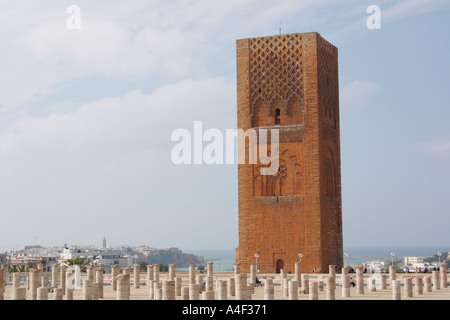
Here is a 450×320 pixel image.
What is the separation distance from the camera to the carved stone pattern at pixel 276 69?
127ft

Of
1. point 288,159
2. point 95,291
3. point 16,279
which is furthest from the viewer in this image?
point 288,159

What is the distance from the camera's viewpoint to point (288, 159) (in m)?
38.3

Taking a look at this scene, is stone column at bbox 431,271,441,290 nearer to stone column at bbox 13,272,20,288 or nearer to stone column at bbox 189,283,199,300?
stone column at bbox 189,283,199,300

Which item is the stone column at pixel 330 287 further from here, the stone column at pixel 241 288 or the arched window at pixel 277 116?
the arched window at pixel 277 116

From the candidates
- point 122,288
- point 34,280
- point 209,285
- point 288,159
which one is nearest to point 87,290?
point 122,288

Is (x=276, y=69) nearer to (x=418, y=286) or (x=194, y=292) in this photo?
(x=418, y=286)

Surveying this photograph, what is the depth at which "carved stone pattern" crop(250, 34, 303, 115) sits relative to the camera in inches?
1523

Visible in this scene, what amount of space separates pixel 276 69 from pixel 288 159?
442 cm

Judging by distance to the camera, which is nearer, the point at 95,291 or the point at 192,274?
the point at 95,291

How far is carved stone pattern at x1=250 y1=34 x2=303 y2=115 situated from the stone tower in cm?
5

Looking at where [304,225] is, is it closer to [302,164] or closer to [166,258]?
[302,164]

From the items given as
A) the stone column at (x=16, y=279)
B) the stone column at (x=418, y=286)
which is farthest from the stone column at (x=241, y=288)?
the stone column at (x=16, y=279)

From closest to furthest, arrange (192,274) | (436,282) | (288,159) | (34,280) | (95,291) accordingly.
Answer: (95,291) → (34,280) → (436,282) → (192,274) → (288,159)
